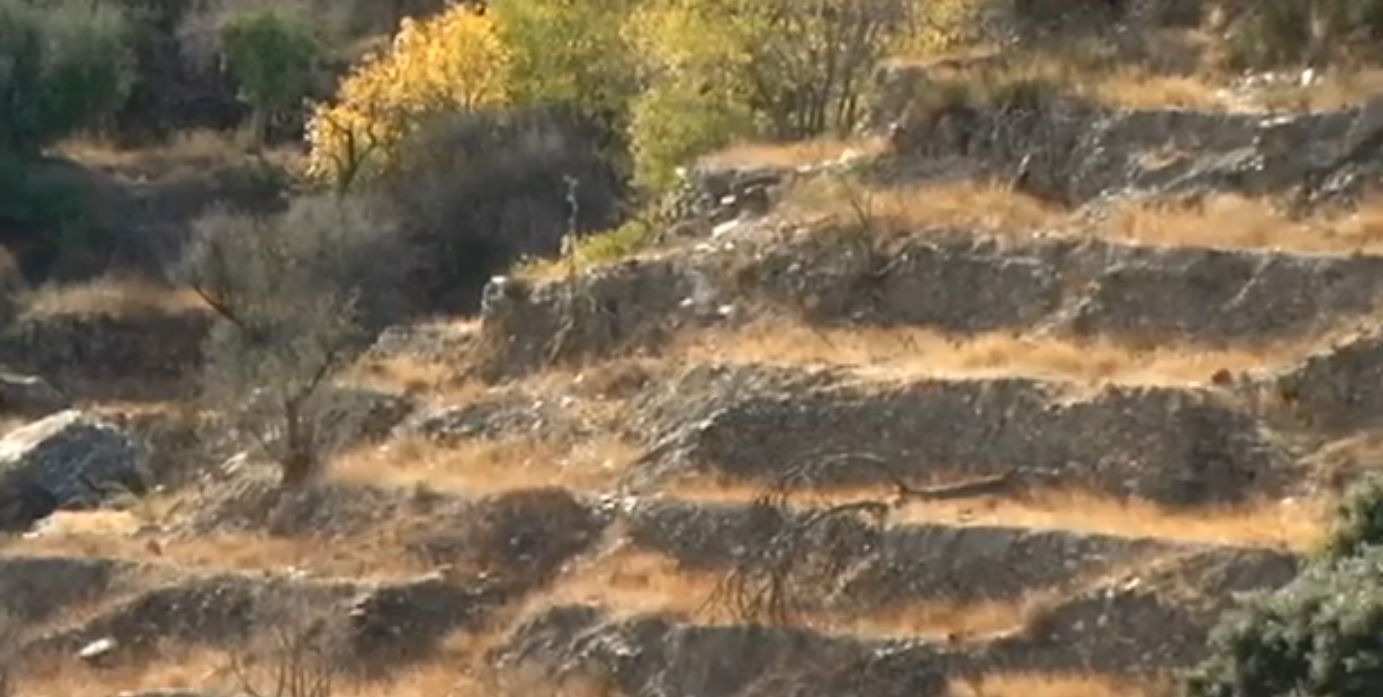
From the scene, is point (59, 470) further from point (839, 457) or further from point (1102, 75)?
point (1102, 75)

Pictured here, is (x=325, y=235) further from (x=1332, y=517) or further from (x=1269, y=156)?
(x=1332, y=517)

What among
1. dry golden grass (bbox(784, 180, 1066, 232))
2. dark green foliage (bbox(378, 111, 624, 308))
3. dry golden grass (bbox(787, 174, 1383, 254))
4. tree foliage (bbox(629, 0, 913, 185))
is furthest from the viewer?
Result: dark green foliage (bbox(378, 111, 624, 308))

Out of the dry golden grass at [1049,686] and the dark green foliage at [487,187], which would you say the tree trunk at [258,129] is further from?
the dry golden grass at [1049,686]

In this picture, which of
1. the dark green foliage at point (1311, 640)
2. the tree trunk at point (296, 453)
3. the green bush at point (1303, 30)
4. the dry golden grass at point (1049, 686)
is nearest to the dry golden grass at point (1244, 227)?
the green bush at point (1303, 30)

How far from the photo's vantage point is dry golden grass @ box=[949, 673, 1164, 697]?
26.3 metres

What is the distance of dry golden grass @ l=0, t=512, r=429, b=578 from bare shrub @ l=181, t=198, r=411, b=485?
1234 mm

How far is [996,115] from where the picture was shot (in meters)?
36.5

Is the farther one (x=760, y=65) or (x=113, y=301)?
(x=113, y=301)

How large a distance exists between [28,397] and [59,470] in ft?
47.8

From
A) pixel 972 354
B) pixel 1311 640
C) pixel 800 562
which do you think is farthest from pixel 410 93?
pixel 1311 640

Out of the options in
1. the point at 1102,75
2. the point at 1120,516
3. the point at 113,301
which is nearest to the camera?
the point at 1120,516

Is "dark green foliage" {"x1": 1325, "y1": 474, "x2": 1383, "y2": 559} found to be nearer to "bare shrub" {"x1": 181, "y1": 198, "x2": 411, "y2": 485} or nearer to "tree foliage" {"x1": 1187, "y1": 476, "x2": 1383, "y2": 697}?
"tree foliage" {"x1": 1187, "y1": 476, "x2": 1383, "y2": 697}

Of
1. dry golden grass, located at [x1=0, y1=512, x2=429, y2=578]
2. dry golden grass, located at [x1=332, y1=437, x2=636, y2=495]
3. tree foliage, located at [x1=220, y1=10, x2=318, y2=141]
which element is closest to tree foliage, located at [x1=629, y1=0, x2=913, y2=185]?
dry golden grass, located at [x1=332, y1=437, x2=636, y2=495]

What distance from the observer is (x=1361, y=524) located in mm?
22031
